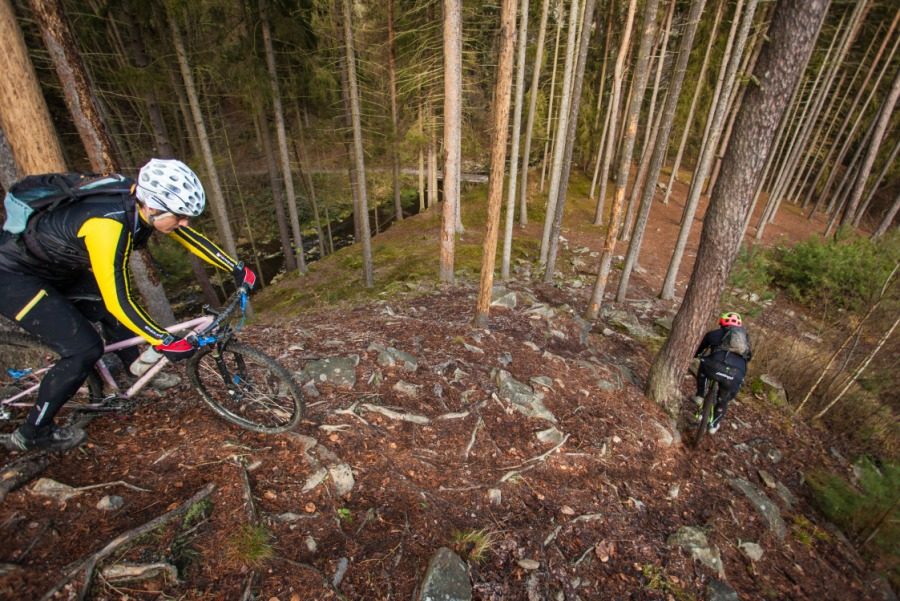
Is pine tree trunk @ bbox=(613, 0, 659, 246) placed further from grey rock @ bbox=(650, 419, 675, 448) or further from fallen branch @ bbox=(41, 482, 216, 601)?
fallen branch @ bbox=(41, 482, 216, 601)

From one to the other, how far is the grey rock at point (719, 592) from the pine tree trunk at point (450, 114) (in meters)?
8.56

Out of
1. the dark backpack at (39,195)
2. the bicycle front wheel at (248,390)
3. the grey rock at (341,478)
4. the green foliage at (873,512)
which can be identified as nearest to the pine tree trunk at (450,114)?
the bicycle front wheel at (248,390)

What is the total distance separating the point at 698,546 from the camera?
13.1ft

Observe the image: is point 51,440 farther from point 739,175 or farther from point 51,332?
point 739,175

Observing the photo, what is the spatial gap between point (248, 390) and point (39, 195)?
2.36m

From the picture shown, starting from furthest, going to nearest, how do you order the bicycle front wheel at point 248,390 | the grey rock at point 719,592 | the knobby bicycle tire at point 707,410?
the knobby bicycle tire at point 707,410
the bicycle front wheel at point 248,390
the grey rock at point 719,592

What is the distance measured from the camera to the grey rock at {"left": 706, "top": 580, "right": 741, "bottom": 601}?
3.56 metres

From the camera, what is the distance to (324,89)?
48.4ft

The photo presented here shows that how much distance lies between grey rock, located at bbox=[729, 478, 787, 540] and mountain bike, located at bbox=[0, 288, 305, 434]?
240 inches

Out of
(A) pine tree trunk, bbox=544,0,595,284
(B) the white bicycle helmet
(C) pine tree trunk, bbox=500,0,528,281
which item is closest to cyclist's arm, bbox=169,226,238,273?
(B) the white bicycle helmet

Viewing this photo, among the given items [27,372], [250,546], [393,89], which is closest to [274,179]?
[393,89]

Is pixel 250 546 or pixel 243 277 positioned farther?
pixel 243 277

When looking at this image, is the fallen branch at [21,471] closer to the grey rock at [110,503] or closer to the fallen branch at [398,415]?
the grey rock at [110,503]

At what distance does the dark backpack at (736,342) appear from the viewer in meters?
5.83
